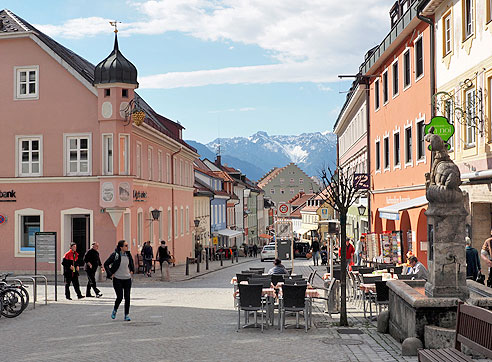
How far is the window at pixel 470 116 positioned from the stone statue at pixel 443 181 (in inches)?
284

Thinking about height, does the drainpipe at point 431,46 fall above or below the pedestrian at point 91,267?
above

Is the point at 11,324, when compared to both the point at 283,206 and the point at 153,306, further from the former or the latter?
the point at 283,206

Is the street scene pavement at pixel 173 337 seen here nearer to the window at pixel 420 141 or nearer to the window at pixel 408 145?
the window at pixel 420 141

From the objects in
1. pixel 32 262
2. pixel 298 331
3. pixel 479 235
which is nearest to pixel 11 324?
pixel 298 331

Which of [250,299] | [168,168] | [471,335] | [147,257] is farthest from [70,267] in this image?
[168,168]

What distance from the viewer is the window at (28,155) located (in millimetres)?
30703

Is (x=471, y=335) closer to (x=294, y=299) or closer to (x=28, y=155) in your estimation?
(x=294, y=299)

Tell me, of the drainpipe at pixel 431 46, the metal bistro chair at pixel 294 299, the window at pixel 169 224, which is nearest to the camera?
the metal bistro chair at pixel 294 299

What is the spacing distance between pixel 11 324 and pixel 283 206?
16.7 m

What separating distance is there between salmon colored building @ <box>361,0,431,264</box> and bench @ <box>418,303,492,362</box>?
48.5 ft

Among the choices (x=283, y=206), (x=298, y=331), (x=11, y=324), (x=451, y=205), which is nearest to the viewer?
(x=451, y=205)

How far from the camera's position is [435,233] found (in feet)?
36.5

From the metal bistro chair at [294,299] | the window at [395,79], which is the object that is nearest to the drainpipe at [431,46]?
the window at [395,79]

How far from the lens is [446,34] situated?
21906 millimetres
